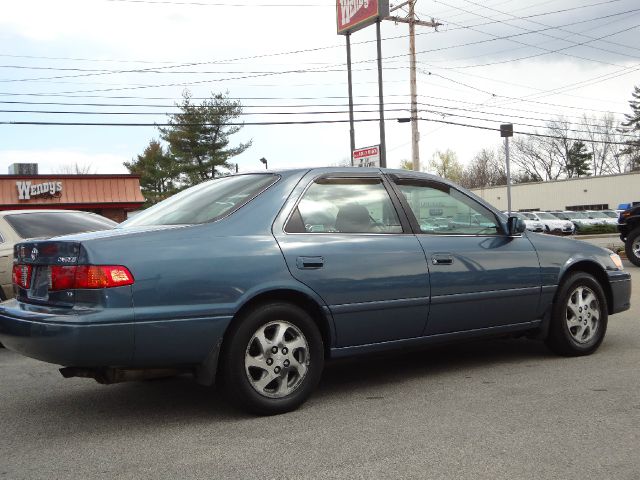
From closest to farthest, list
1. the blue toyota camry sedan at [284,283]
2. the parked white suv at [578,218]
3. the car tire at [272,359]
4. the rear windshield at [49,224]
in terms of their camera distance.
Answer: the blue toyota camry sedan at [284,283], the car tire at [272,359], the rear windshield at [49,224], the parked white suv at [578,218]

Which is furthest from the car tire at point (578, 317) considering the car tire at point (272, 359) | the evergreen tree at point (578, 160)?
the evergreen tree at point (578, 160)

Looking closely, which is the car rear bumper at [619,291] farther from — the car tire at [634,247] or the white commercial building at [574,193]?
the white commercial building at [574,193]

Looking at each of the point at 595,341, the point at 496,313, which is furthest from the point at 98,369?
the point at 595,341

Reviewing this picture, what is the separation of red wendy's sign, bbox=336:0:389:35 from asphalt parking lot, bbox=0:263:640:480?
21.9m

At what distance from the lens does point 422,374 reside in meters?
5.23

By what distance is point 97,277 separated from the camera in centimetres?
372

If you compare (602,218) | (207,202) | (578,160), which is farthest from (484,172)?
(207,202)

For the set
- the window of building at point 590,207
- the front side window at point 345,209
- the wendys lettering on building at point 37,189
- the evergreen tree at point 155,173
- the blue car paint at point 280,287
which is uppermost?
the evergreen tree at point 155,173

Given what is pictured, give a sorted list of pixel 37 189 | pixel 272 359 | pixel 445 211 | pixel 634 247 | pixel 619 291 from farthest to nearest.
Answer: pixel 37 189 < pixel 634 247 < pixel 619 291 < pixel 445 211 < pixel 272 359

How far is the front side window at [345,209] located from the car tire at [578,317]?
1729 millimetres

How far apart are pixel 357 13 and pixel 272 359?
2532 cm

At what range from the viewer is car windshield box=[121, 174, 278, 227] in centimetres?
440

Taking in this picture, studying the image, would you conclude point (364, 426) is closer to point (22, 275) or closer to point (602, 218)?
point (22, 275)

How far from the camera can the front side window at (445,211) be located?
5051 millimetres
